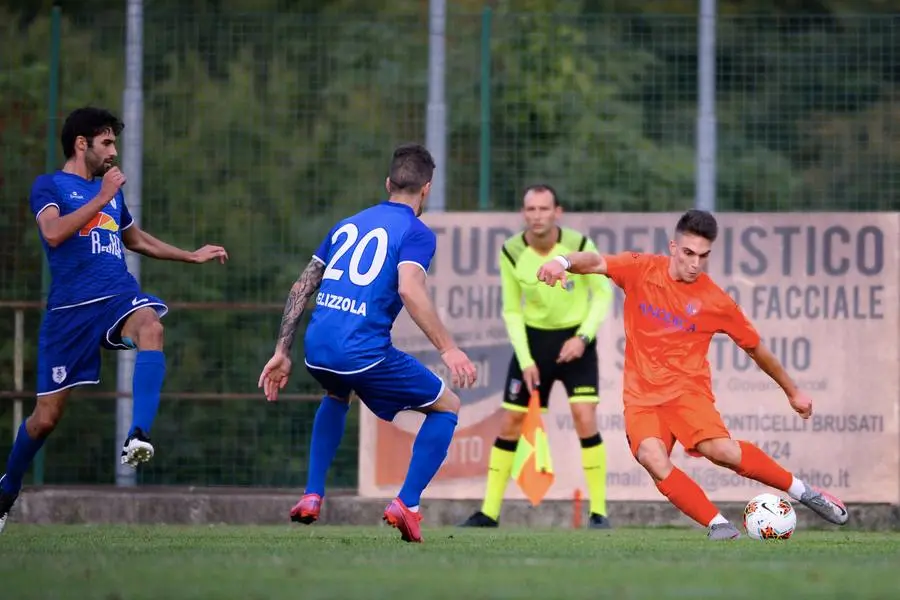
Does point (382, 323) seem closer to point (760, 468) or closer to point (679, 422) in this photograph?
point (679, 422)

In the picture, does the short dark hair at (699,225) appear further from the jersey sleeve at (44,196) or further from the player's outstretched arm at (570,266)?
the jersey sleeve at (44,196)

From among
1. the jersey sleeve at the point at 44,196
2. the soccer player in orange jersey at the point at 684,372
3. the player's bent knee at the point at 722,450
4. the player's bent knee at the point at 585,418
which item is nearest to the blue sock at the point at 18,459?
the jersey sleeve at the point at 44,196

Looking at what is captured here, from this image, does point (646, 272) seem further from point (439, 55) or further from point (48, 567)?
point (439, 55)

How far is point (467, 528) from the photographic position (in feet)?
37.7

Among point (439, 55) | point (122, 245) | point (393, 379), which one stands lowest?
point (393, 379)

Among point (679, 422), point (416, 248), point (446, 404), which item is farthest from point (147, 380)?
point (679, 422)

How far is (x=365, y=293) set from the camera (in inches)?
327

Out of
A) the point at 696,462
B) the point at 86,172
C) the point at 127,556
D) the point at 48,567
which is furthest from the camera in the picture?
the point at 696,462

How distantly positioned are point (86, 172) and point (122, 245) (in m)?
0.42

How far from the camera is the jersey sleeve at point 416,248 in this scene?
823 cm

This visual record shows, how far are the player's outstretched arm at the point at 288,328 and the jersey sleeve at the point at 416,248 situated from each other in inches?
19.4

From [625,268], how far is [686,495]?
3.79ft

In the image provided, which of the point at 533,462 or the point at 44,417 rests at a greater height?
the point at 44,417

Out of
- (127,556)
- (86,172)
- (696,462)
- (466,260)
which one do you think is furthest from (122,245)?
(696,462)
